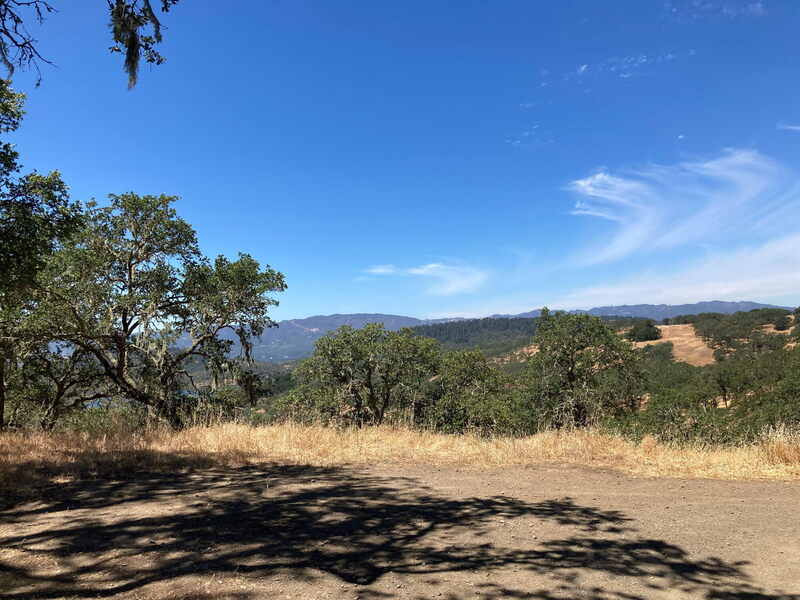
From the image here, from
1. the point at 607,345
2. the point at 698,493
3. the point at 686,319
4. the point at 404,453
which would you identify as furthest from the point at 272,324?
the point at 686,319

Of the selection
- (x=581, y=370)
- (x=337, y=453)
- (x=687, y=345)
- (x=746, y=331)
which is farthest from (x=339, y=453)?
(x=746, y=331)

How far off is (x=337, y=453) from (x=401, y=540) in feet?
13.6

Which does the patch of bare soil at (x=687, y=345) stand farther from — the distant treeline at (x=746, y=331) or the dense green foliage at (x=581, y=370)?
the dense green foliage at (x=581, y=370)

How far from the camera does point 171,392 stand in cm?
1254

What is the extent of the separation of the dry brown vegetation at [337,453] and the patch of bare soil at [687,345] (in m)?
45.4

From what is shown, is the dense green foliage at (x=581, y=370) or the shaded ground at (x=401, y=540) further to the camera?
the dense green foliage at (x=581, y=370)

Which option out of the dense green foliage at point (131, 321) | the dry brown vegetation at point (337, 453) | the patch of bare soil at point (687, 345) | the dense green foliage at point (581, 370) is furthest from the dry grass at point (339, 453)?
the patch of bare soil at point (687, 345)

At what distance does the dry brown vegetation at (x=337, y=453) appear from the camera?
6.22 metres

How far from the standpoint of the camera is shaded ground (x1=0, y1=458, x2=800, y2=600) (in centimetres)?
302

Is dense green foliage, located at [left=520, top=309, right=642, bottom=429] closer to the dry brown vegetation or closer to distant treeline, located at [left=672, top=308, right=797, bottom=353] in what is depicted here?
the dry brown vegetation

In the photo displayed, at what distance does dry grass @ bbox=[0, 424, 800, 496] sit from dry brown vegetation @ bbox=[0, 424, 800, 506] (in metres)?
0.01

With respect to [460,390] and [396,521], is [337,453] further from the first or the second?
[460,390]

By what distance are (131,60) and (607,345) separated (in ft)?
60.0

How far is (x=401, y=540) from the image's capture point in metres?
3.88
